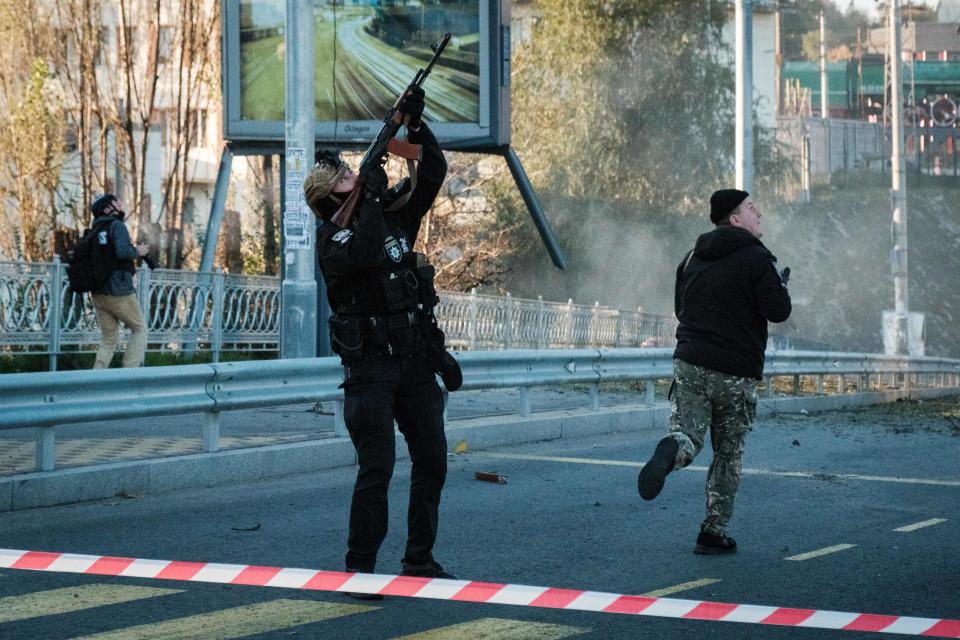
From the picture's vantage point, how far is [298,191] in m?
12.1

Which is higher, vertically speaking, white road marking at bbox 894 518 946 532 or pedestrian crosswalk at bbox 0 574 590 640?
pedestrian crosswalk at bbox 0 574 590 640

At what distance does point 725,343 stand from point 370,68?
11.0 metres

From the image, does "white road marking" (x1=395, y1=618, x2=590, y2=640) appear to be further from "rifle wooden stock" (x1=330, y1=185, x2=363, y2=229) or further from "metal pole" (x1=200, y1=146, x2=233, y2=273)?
"metal pole" (x1=200, y1=146, x2=233, y2=273)

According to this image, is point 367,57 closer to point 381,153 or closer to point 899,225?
point 381,153

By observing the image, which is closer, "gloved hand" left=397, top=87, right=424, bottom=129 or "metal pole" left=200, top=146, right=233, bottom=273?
"gloved hand" left=397, top=87, right=424, bottom=129

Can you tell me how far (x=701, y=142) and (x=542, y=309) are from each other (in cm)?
2182

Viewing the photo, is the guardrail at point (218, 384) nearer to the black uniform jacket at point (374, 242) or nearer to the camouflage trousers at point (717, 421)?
the black uniform jacket at point (374, 242)

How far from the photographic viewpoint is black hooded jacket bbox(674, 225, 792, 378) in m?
6.95

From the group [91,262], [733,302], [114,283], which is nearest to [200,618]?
[733,302]

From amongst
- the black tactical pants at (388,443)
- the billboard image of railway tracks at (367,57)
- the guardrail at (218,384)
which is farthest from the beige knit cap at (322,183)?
the billboard image of railway tracks at (367,57)

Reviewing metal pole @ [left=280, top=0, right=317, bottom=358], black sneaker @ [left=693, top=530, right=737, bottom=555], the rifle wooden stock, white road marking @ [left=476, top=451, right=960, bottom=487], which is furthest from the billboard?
the rifle wooden stock

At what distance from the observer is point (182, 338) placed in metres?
18.6

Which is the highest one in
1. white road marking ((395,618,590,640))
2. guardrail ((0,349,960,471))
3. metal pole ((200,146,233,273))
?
metal pole ((200,146,233,273))

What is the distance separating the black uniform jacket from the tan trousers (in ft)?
28.0
